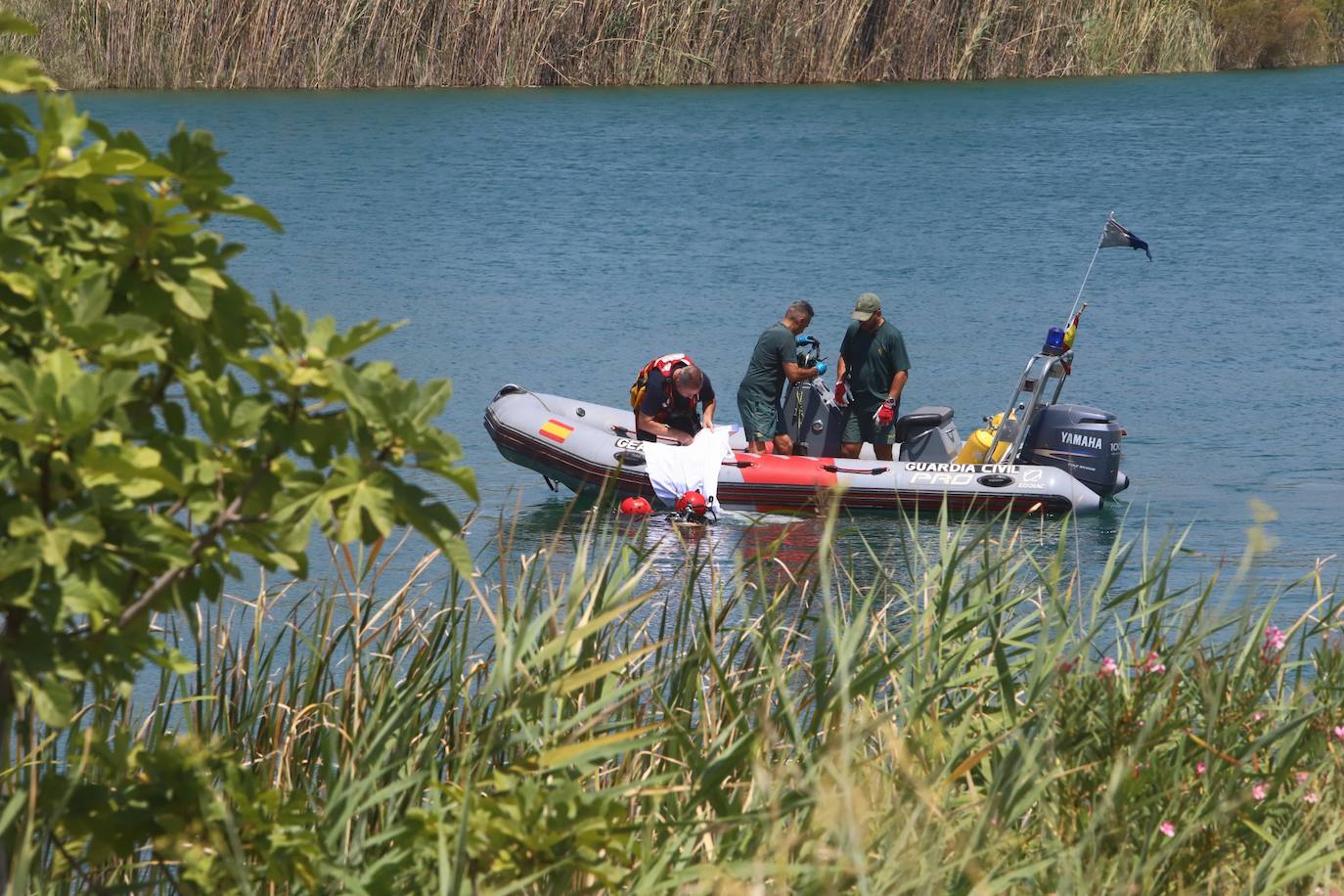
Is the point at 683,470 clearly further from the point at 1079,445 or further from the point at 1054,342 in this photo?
the point at 1079,445

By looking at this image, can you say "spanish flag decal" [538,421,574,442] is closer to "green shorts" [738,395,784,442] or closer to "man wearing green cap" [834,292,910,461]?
"green shorts" [738,395,784,442]

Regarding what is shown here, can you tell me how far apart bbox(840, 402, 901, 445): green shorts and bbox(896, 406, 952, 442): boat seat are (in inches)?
1.9

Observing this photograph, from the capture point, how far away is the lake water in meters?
12.5

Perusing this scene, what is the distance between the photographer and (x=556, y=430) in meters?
9.91

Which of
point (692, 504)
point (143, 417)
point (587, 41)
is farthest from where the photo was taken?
point (587, 41)

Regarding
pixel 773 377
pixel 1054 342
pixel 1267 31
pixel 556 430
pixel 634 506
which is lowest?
pixel 634 506

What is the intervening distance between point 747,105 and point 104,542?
29653 millimetres

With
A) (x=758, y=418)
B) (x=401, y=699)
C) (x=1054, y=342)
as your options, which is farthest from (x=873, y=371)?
(x=401, y=699)

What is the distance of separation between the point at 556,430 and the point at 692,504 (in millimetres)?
1040

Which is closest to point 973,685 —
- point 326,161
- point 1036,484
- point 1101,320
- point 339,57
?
point 1036,484

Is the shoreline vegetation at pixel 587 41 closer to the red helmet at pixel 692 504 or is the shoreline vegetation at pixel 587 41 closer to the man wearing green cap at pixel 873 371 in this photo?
the man wearing green cap at pixel 873 371

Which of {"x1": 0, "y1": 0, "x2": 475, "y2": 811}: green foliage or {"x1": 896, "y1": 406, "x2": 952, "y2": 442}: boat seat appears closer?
{"x1": 0, "y1": 0, "x2": 475, "y2": 811}: green foliage

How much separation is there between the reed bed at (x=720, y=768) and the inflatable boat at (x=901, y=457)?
5083 mm

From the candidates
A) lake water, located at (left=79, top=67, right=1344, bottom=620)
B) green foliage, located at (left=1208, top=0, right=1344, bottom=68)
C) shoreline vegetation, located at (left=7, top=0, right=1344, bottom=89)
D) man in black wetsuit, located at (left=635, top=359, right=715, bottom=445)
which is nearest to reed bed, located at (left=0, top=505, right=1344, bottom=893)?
→ lake water, located at (left=79, top=67, right=1344, bottom=620)
